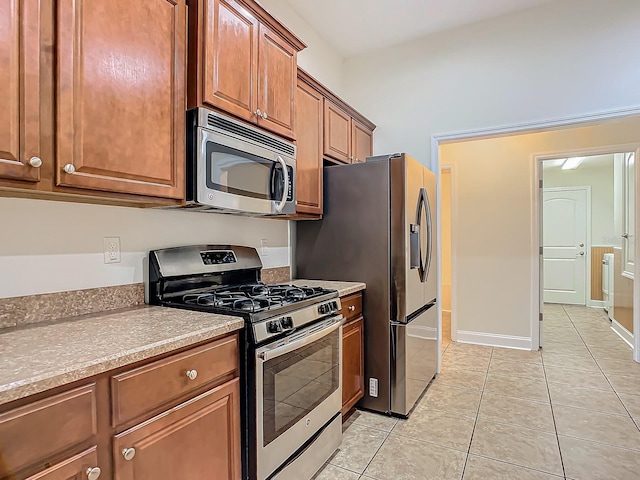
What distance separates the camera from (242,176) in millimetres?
1852

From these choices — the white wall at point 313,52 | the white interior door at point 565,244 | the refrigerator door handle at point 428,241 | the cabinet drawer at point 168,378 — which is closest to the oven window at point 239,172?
the cabinet drawer at point 168,378

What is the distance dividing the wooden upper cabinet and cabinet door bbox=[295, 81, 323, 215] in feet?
0.83

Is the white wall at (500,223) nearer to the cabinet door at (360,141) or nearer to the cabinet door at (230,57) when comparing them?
the cabinet door at (360,141)

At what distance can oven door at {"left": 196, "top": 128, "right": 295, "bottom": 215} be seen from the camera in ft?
5.36

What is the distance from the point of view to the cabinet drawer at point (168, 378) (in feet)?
3.45

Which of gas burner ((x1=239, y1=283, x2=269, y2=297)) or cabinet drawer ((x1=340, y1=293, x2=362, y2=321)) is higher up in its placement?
gas burner ((x1=239, y1=283, x2=269, y2=297))

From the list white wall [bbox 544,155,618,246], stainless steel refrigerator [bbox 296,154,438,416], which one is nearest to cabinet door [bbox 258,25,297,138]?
stainless steel refrigerator [bbox 296,154,438,416]

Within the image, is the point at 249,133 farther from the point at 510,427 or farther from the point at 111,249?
the point at 510,427

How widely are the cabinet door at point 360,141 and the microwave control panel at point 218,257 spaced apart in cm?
144

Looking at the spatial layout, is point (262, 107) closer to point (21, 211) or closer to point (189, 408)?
point (21, 211)

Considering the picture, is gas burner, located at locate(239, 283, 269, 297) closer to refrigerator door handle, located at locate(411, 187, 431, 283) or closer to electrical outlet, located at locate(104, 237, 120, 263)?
electrical outlet, located at locate(104, 237, 120, 263)

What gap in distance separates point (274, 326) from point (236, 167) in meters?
0.78

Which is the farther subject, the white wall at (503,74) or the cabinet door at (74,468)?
the white wall at (503,74)

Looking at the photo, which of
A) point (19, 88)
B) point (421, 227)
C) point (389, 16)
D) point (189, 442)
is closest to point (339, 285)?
point (421, 227)
